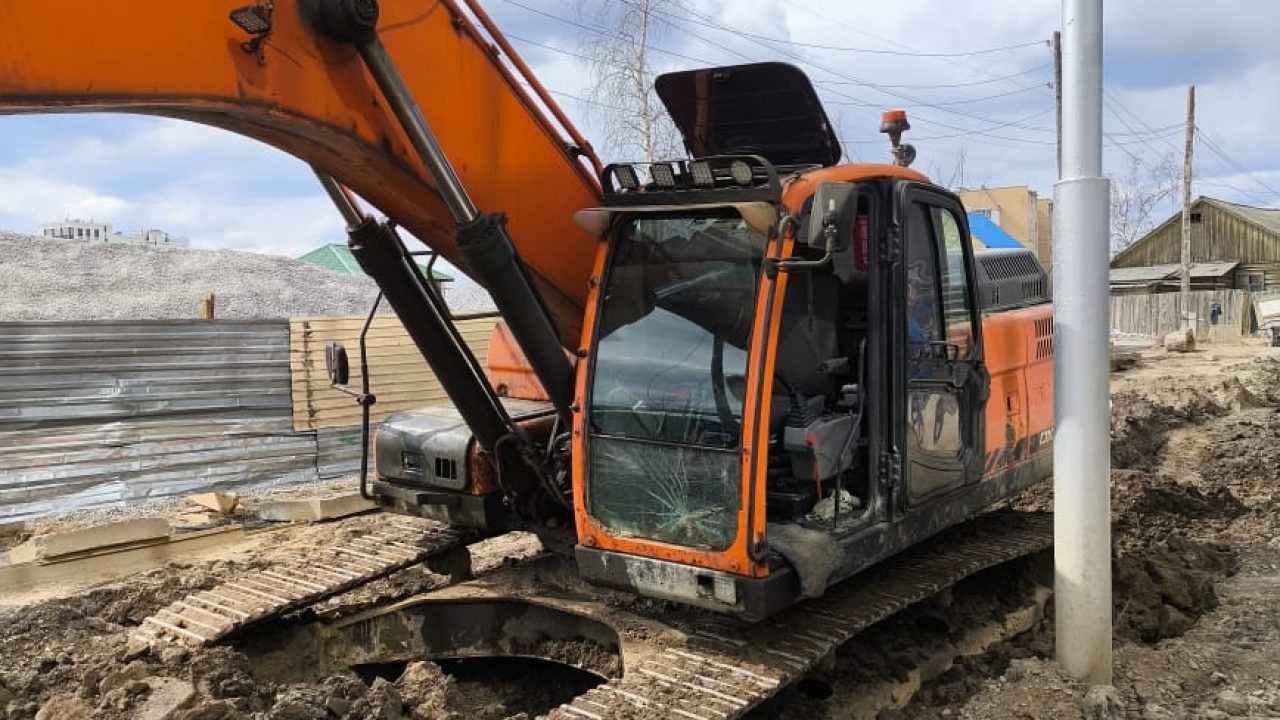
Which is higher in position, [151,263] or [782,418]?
[151,263]

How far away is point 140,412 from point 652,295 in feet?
25.5

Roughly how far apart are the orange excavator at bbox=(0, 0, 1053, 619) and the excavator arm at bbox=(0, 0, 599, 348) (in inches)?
0.4

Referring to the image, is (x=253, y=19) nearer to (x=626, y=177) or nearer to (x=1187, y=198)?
(x=626, y=177)

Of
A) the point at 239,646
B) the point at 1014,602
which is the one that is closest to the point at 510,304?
the point at 239,646

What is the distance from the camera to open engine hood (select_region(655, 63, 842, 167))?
16.5 feet

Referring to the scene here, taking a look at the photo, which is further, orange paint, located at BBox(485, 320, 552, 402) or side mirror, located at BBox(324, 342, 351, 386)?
orange paint, located at BBox(485, 320, 552, 402)

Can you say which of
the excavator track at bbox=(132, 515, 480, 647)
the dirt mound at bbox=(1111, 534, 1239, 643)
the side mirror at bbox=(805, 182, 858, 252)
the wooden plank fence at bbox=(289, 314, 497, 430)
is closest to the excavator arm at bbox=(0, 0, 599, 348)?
the side mirror at bbox=(805, 182, 858, 252)

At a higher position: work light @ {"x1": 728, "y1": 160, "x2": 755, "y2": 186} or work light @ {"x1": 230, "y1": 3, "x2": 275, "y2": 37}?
work light @ {"x1": 230, "y1": 3, "x2": 275, "y2": 37}

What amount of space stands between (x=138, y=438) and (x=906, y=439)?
326 inches

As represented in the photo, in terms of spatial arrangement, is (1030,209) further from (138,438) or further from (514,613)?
(514,613)

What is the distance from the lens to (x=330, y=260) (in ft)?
96.5

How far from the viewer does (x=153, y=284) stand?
1995 cm

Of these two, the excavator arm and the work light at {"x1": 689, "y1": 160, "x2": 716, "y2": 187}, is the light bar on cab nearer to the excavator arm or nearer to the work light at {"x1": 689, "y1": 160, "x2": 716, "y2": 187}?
the work light at {"x1": 689, "y1": 160, "x2": 716, "y2": 187}

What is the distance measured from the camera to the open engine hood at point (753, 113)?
5.02 m
